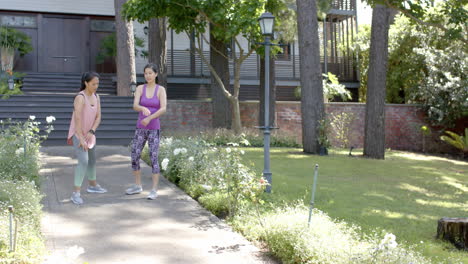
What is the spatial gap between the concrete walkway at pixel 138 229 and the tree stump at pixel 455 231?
6.74 feet

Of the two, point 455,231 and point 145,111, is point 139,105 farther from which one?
point 455,231

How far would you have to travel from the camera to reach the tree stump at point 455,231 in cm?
521

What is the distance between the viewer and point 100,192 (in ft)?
22.6

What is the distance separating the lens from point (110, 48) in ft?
66.6

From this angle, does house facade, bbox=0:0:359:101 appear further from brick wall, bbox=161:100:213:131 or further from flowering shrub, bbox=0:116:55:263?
flowering shrub, bbox=0:116:55:263

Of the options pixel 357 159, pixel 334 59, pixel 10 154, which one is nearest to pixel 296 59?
pixel 334 59

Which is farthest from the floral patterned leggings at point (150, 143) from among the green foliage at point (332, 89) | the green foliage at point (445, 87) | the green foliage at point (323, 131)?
the green foliage at point (445, 87)

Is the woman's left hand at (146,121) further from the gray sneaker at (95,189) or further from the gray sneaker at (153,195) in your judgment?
the gray sneaker at (95,189)

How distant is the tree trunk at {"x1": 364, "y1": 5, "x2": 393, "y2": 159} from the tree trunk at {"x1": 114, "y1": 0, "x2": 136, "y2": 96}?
7.10 metres

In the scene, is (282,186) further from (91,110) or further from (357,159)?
(357,159)

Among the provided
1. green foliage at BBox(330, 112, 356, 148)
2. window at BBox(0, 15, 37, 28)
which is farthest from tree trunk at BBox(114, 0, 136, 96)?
window at BBox(0, 15, 37, 28)

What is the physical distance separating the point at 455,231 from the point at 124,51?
12538 mm

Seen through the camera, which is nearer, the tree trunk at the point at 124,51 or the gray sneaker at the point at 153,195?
the gray sneaker at the point at 153,195

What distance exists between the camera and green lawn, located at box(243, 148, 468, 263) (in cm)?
597
